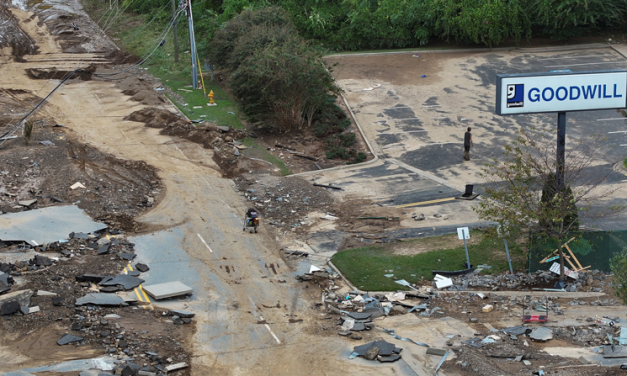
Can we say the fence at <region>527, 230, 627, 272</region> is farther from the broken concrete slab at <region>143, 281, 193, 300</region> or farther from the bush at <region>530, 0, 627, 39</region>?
the bush at <region>530, 0, 627, 39</region>

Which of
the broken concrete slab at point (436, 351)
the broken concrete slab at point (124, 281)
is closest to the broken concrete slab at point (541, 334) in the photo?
the broken concrete slab at point (436, 351)

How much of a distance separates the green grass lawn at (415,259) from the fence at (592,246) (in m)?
1.35

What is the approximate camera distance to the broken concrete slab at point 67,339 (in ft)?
52.0

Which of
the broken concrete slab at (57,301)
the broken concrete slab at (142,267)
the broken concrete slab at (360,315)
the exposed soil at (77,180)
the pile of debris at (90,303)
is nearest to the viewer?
the pile of debris at (90,303)

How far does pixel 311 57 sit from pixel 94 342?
21469 mm

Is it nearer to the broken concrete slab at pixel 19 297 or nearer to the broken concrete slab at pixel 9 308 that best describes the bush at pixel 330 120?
the broken concrete slab at pixel 19 297

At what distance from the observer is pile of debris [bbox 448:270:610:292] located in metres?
20.3

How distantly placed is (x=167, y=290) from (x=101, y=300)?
6.52ft

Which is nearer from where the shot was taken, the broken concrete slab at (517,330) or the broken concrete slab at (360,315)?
the broken concrete slab at (517,330)

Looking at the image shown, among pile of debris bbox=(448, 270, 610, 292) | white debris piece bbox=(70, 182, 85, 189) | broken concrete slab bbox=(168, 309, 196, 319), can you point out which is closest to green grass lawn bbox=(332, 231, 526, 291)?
pile of debris bbox=(448, 270, 610, 292)

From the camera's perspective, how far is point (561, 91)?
21.1 m

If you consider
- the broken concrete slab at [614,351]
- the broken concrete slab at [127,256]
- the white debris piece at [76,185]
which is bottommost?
the broken concrete slab at [127,256]

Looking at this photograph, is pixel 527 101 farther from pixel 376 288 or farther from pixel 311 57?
pixel 311 57

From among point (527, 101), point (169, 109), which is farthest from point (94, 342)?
point (169, 109)
